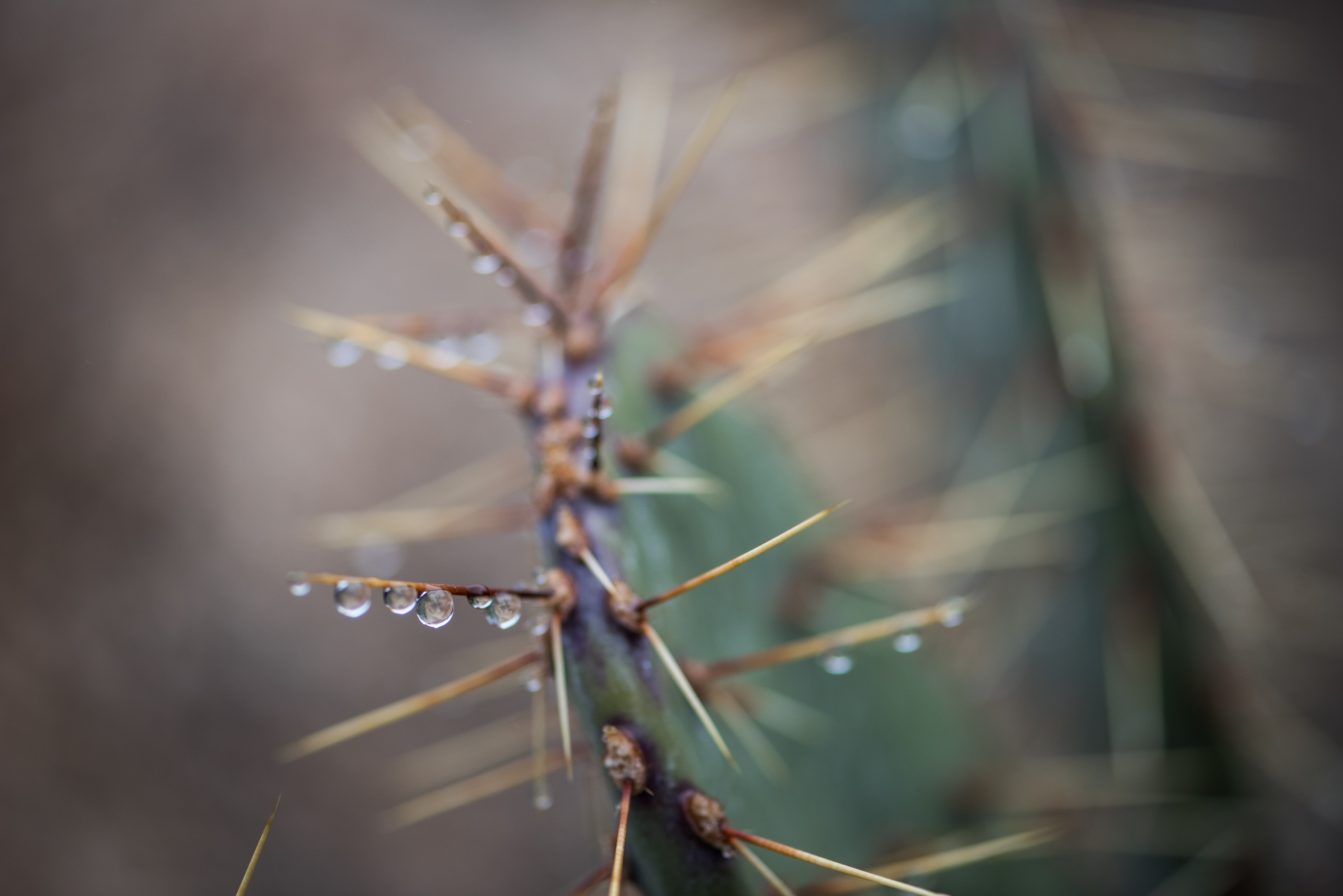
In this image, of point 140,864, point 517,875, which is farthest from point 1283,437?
point 140,864

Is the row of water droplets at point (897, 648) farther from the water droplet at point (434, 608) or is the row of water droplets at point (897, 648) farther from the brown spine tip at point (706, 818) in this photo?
the water droplet at point (434, 608)

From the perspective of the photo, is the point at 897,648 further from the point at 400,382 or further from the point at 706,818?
the point at 400,382

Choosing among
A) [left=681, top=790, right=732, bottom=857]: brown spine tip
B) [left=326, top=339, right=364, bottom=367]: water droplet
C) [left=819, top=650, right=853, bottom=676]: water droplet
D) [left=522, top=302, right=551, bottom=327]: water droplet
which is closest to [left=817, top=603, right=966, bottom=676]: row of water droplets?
[left=819, top=650, right=853, bottom=676]: water droplet

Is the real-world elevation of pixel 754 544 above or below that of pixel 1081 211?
below

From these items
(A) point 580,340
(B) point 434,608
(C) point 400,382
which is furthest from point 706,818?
(C) point 400,382

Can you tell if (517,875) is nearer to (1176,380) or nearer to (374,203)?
(374,203)

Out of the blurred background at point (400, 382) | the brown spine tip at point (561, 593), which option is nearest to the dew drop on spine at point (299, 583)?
the brown spine tip at point (561, 593)
